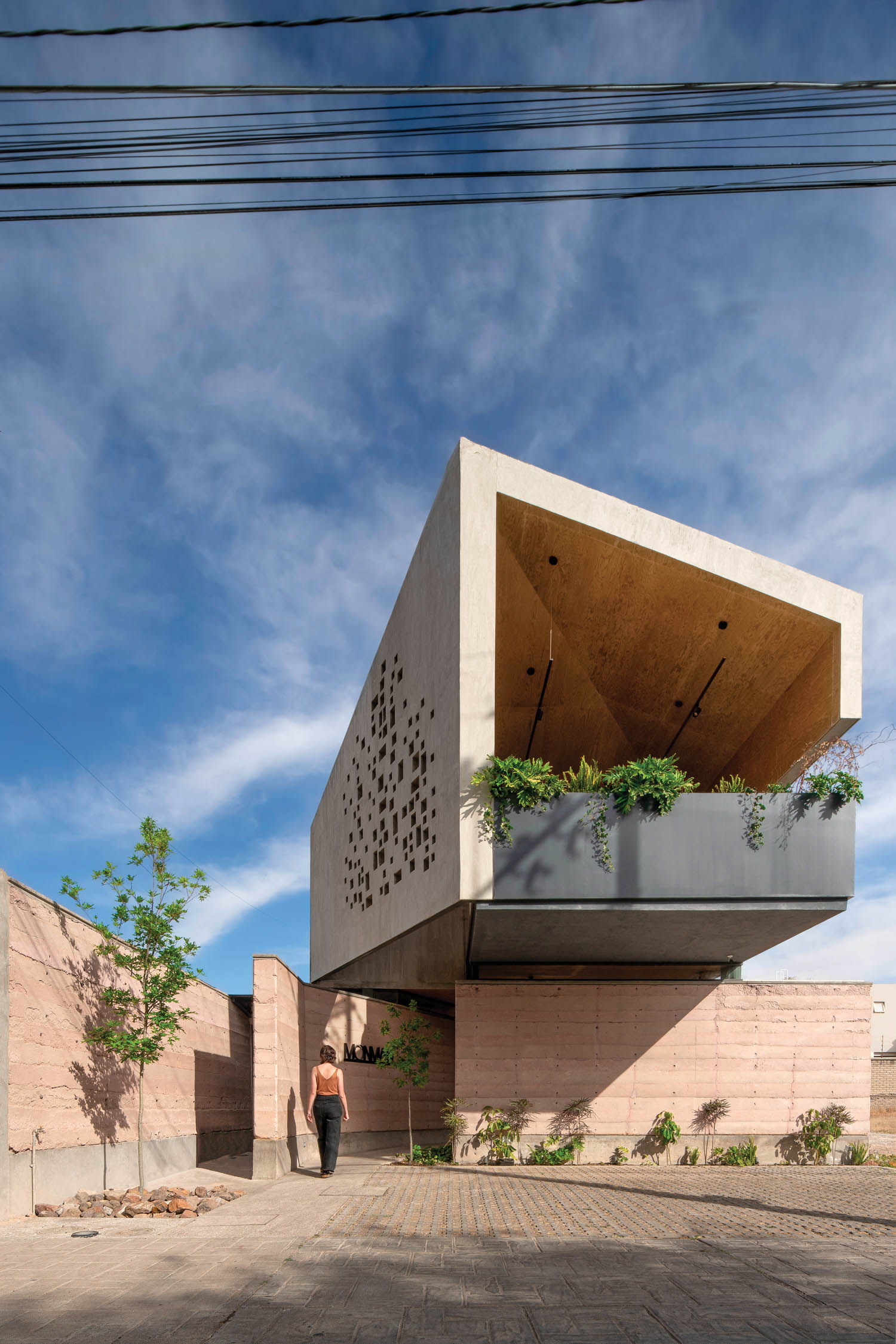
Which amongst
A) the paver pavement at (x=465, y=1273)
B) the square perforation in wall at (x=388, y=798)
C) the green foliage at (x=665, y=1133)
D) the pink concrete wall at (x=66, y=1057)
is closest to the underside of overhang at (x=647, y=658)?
the square perforation in wall at (x=388, y=798)

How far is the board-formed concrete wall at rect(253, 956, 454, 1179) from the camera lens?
12.0 metres

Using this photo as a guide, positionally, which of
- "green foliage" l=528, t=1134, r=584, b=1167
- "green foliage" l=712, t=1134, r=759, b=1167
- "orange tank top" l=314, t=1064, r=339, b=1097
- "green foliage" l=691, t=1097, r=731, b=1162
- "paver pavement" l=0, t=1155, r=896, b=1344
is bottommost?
"green foliage" l=712, t=1134, r=759, b=1167

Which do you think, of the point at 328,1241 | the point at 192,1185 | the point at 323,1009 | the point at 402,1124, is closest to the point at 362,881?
the point at 323,1009

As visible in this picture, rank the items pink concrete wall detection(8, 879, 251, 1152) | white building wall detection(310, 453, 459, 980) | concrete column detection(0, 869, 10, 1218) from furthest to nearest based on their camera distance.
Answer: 1. white building wall detection(310, 453, 459, 980)
2. pink concrete wall detection(8, 879, 251, 1152)
3. concrete column detection(0, 869, 10, 1218)

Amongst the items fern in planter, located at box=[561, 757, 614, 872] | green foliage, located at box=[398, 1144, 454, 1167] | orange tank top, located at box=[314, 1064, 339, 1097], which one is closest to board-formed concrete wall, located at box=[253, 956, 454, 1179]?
orange tank top, located at box=[314, 1064, 339, 1097]

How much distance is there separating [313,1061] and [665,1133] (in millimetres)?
5496

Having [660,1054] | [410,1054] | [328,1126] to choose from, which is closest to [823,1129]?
[660,1054]

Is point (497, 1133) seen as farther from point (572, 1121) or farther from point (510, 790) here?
point (510, 790)

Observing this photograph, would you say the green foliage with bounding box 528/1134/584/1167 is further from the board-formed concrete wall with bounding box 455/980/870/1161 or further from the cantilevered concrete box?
the cantilevered concrete box

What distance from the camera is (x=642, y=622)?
14422mm

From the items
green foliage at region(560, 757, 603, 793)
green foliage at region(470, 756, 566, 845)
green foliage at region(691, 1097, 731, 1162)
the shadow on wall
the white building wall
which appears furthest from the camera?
green foliage at region(691, 1097, 731, 1162)

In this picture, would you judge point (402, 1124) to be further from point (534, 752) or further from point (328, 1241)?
point (328, 1241)

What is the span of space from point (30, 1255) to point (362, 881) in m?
11.6

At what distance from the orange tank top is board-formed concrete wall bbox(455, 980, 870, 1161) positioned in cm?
244
